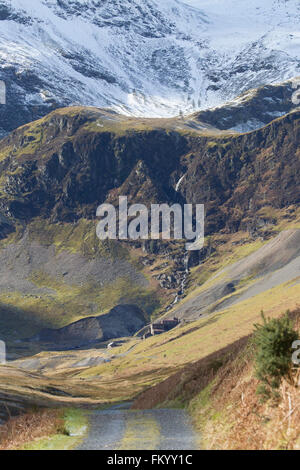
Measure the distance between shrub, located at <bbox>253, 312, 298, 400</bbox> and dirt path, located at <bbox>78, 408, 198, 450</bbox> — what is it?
4.72m

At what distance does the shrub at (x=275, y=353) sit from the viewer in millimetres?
31828

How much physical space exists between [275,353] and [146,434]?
9147 millimetres

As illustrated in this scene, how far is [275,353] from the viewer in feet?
105

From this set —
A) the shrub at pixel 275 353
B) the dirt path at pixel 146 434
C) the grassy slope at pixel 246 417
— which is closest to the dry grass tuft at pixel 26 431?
the dirt path at pixel 146 434

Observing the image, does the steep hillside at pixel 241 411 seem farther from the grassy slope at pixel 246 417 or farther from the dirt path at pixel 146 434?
the dirt path at pixel 146 434

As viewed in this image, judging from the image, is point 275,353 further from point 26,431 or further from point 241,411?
point 26,431

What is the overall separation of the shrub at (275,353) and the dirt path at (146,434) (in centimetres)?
472

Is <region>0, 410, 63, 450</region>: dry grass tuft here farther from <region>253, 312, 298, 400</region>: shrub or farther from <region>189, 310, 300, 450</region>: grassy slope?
<region>253, 312, 298, 400</region>: shrub

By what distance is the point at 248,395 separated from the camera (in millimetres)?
35344

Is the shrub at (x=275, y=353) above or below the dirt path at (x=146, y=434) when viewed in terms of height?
above

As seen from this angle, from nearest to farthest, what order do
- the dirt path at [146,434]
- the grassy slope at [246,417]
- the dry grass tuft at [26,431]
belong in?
the grassy slope at [246,417], the dirt path at [146,434], the dry grass tuft at [26,431]
